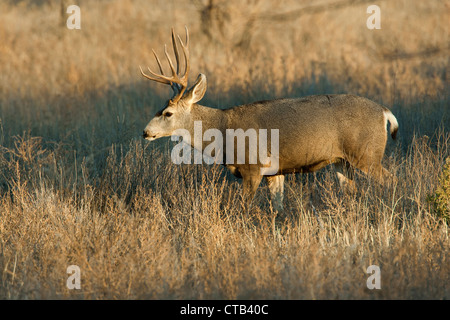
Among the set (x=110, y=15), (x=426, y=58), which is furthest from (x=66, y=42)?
(x=426, y=58)

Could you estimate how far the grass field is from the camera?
465 centimetres

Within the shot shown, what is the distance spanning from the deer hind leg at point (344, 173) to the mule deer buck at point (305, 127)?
0.05 metres

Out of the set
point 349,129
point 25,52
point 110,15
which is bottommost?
point 349,129

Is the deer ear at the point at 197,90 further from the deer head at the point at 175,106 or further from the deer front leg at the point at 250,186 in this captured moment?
the deer front leg at the point at 250,186

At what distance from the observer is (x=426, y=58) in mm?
16484

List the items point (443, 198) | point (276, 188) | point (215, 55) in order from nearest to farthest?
point (443, 198) < point (276, 188) < point (215, 55)

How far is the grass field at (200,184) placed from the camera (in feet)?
15.3

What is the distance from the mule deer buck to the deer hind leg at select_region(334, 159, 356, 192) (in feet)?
0.17

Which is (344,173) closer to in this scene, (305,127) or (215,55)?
(305,127)

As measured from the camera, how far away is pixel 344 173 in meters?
7.54

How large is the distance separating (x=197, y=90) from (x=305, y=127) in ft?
4.27

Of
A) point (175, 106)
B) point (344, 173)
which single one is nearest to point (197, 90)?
point (175, 106)

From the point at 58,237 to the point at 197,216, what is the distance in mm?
1328
